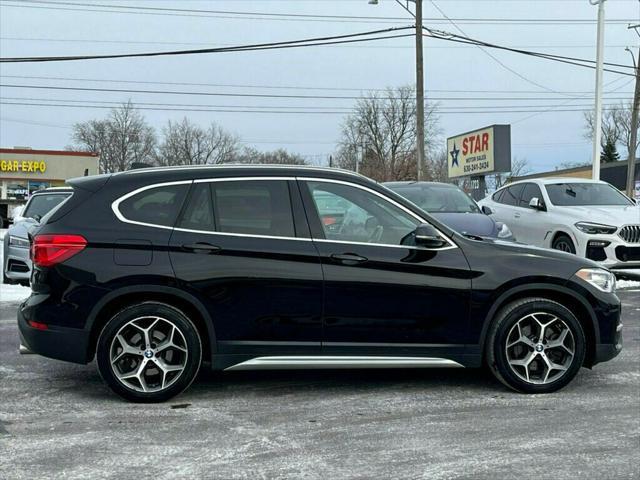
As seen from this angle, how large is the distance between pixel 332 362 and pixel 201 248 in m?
1.26

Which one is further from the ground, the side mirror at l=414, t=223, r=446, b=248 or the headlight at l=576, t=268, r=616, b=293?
the side mirror at l=414, t=223, r=446, b=248

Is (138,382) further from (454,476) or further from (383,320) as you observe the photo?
(454,476)

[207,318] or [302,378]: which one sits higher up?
[207,318]

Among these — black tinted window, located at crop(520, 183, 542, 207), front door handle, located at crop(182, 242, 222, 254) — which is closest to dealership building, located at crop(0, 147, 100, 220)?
black tinted window, located at crop(520, 183, 542, 207)

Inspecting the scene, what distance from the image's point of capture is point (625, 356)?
6.22 meters

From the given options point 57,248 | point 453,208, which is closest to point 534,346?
point 57,248

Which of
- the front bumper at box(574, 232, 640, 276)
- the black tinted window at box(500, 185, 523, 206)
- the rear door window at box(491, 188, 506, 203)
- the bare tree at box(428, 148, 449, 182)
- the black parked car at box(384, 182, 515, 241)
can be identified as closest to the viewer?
the black parked car at box(384, 182, 515, 241)

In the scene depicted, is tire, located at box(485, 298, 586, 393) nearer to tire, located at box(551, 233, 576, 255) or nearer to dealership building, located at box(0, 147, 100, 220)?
tire, located at box(551, 233, 576, 255)

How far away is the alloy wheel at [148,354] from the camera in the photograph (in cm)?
456

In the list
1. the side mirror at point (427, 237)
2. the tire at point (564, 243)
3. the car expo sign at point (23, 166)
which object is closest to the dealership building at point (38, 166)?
the car expo sign at point (23, 166)

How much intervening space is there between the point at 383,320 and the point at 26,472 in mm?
2481

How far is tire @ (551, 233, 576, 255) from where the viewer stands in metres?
10.6

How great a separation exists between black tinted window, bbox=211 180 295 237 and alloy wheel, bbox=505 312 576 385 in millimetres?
1897

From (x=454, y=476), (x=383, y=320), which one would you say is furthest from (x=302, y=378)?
(x=454, y=476)
